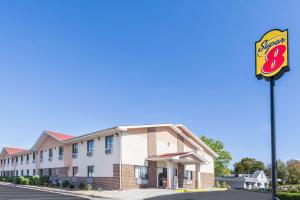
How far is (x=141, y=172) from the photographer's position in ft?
105

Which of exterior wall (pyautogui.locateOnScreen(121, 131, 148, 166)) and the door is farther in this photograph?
the door

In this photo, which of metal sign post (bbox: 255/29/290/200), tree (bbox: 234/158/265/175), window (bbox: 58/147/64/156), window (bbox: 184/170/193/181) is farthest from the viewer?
tree (bbox: 234/158/265/175)

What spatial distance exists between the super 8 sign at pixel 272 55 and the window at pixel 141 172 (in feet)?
66.4

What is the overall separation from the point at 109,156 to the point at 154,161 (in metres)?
4.46

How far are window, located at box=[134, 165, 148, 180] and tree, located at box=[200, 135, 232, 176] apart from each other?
35.6 m

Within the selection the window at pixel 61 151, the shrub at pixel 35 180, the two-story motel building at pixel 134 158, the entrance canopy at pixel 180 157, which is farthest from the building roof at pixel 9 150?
the entrance canopy at pixel 180 157

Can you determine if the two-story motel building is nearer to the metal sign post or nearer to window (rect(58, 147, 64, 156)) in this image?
window (rect(58, 147, 64, 156))

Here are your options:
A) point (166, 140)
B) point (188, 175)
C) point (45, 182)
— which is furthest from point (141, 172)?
point (45, 182)

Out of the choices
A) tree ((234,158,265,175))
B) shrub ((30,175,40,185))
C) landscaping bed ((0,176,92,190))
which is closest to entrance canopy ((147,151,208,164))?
landscaping bed ((0,176,92,190))

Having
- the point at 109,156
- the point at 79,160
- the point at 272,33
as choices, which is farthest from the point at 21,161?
the point at 272,33

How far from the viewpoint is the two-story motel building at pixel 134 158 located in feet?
101

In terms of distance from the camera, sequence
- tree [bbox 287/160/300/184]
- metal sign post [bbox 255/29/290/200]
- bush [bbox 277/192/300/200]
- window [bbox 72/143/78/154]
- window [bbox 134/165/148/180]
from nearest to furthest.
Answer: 1. metal sign post [bbox 255/29/290/200]
2. bush [bbox 277/192/300/200]
3. window [bbox 134/165/148/180]
4. window [bbox 72/143/78/154]
5. tree [bbox 287/160/300/184]

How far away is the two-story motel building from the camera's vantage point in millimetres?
30859

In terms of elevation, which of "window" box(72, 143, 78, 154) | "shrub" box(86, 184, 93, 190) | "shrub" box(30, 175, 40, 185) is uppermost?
"window" box(72, 143, 78, 154)
